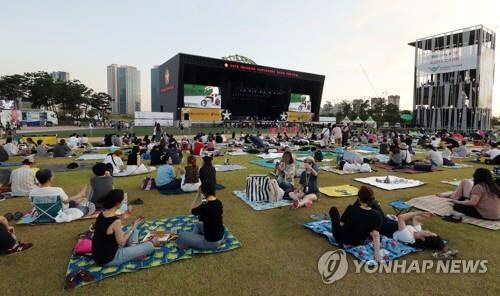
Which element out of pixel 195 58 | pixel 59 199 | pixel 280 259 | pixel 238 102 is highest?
pixel 195 58

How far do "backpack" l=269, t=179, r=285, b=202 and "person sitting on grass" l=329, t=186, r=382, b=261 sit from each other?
241 centimetres

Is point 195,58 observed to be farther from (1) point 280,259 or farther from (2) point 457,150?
(1) point 280,259

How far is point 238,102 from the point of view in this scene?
159 ft

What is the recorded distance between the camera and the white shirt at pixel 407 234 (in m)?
4.19

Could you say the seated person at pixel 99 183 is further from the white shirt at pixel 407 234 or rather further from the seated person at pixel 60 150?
the seated person at pixel 60 150

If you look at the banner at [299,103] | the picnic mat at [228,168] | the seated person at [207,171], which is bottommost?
the picnic mat at [228,168]

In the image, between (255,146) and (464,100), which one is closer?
(255,146)

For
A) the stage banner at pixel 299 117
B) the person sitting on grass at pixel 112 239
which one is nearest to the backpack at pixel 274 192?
the person sitting on grass at pixel 112 239

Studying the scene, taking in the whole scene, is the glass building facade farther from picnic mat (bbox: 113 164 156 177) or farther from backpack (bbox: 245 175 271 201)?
picnic mat (bbox: 113 164 156 177)

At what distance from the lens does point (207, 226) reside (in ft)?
12.8

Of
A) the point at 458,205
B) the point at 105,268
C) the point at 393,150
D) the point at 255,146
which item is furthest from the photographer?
the point at 255,146

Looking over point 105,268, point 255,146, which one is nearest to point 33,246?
point 105,268

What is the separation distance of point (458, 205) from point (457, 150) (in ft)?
38.7

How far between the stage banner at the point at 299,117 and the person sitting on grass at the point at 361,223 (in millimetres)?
46812
